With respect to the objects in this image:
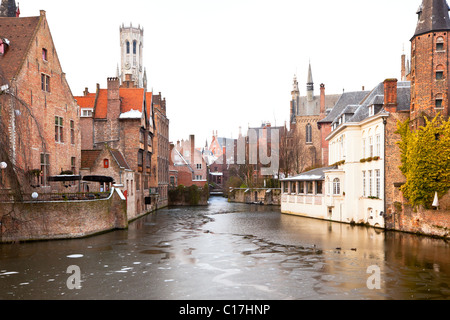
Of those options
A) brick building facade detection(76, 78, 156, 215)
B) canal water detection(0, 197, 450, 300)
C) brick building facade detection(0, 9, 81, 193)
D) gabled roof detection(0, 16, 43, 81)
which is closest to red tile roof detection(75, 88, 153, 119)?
brick building facade detection(76, 78, 156, 215)

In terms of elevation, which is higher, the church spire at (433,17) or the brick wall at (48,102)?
the church spire at (433,17)

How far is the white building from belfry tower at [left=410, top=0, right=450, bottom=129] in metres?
2.33

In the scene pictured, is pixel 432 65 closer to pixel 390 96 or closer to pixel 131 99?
pixel 390 96

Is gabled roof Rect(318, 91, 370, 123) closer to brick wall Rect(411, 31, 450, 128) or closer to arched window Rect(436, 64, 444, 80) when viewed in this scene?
brick wall Rect(411, 31, 450, 128)

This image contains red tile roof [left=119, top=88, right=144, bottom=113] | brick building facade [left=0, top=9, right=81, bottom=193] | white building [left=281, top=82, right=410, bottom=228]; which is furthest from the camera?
red tile roof [left=119, top=88, right=144, bottom=113]

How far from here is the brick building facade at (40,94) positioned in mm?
25219

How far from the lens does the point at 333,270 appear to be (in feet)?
50.2

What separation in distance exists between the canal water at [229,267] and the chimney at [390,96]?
866 centimetres

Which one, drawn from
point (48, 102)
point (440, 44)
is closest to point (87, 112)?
point (48, 102)

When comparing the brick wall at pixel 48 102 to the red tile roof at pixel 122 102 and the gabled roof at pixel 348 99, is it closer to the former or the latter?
the red tile roof at pixel 122 102

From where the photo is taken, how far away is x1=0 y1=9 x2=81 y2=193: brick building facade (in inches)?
993

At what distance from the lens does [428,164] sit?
23.8 m

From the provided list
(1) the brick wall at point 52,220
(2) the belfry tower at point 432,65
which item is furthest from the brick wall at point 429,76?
(1) the brick wall at point 52,220
